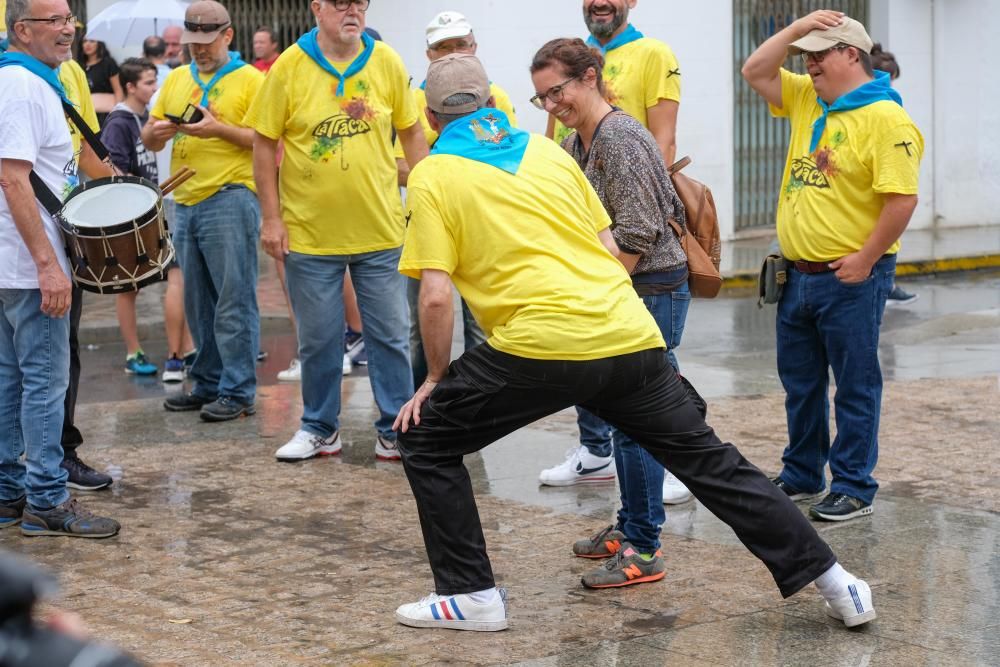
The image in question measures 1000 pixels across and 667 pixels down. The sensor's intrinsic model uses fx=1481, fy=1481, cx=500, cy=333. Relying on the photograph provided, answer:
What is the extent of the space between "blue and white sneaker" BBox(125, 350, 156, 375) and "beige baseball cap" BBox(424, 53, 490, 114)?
226 inches

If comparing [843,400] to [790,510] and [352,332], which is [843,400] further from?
[352,332]

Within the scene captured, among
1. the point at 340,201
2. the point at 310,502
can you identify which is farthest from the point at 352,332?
the point at 310,502

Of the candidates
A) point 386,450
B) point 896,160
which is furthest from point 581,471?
point 896,160

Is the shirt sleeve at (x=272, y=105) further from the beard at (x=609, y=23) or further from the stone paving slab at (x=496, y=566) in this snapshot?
the stone paving slab at (x=496, y=566)

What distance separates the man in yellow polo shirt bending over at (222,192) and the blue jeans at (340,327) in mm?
1002

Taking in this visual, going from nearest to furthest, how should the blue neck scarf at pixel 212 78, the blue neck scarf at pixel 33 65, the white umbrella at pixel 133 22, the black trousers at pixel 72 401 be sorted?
1. the blue neck scarf at pixel 33 65
2. the black trousers at pixel 72 401
3. the blue neck scarf at pixel 212 78
4. the white umbrella at pixel 133 22

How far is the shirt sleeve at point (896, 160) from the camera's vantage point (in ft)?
18.9

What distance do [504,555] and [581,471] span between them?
3.94ft

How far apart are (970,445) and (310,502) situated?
320 centimetres

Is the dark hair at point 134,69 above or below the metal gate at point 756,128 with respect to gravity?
above

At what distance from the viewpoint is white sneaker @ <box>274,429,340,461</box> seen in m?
7.18

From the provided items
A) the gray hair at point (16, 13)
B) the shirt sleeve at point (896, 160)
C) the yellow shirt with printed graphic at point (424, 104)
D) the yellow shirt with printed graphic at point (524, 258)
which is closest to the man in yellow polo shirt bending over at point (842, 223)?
the shirt sleeve at point (896, 160)

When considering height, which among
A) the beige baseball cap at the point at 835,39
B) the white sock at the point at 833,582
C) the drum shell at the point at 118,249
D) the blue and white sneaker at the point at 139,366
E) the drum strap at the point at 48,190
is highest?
the beige baseball cap at the point at 835,39

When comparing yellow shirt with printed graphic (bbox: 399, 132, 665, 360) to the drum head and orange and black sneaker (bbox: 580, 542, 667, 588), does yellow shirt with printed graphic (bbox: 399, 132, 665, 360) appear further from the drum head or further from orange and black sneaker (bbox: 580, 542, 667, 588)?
the drum head
